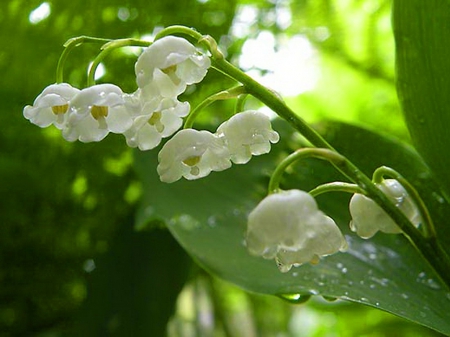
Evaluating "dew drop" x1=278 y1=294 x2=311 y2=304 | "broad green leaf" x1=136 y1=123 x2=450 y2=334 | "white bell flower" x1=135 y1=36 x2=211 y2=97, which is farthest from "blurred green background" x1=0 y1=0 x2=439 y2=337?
"white bell flower" x1=135 y1=36 x2=211 y2=97

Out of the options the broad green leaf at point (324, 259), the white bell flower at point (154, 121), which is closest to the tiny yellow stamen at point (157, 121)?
the white bell flower at point (154, 121)

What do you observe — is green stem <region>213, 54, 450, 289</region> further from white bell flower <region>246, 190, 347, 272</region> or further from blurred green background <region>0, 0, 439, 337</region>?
blurred green background <region>0, 0, 439, 337</region>

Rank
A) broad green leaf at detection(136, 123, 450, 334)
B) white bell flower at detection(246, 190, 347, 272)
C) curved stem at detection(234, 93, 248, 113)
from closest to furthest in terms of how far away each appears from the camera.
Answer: white bell flower at detection(246, 190, 347, 272) → curved stem at detection(234, 93, 248, 113) → broad green leaf at detection(136, 123, 450, 334)

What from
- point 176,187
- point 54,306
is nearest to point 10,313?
point 54,306

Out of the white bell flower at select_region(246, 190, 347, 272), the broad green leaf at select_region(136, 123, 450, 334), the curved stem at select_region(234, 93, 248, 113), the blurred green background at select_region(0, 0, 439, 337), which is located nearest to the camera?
the white bell flower at select_region(246, 190, 347, 272)

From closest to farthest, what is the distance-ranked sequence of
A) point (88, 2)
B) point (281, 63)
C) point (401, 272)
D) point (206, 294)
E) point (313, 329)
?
point (401, 272) < point (88, 2) < point (281, 63) < point (206, 294) < point (313, 329)

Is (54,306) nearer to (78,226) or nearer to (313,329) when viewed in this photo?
(78,226)

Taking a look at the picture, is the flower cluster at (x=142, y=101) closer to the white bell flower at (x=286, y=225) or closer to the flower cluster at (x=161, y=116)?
the flower cluster at (x=161, y=116)
